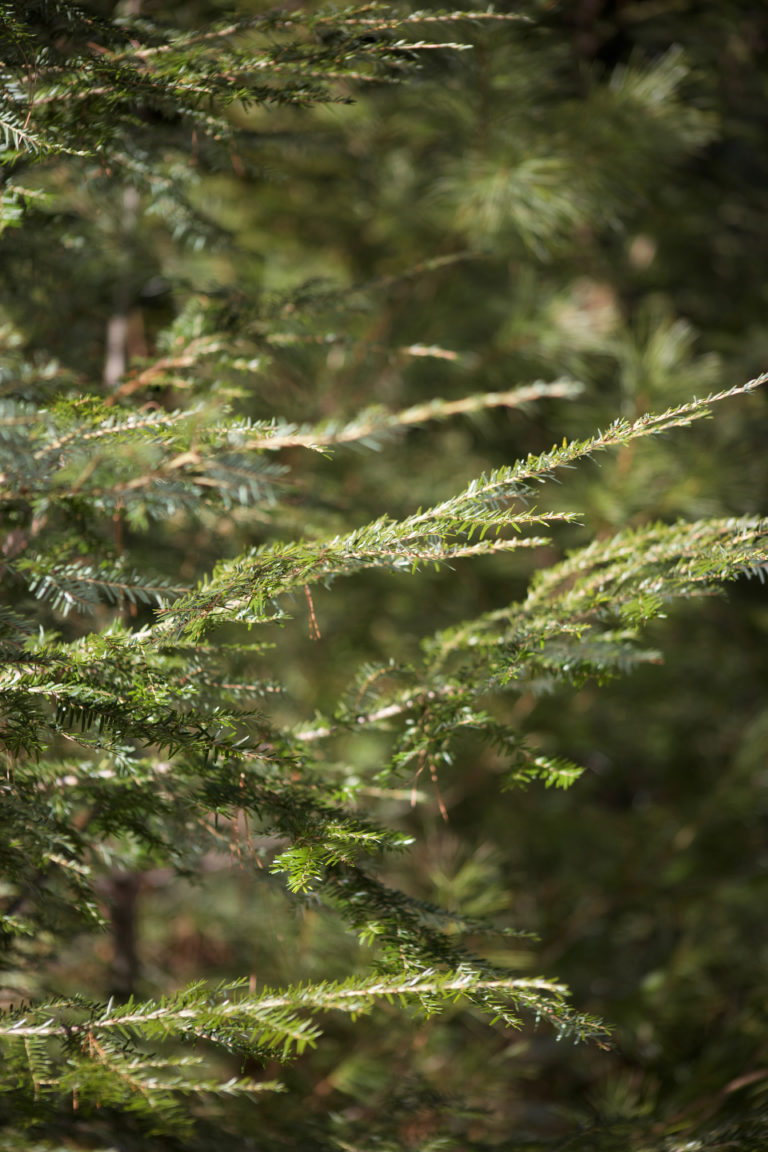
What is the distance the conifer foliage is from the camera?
51cm

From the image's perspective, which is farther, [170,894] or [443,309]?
[170,894]

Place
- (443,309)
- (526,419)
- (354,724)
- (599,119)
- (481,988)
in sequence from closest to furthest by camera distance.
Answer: (481,988) → (354,724) → (599,119) → (443,309) → (526,419)

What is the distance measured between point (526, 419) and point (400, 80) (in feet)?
3.15

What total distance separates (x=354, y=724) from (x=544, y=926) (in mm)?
799

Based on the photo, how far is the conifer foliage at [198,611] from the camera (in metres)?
0.51

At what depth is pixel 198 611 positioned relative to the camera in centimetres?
51

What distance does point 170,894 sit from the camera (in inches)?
65.6

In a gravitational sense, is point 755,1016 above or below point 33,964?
below

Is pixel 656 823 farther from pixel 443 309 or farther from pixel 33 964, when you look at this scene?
pixel 33 964

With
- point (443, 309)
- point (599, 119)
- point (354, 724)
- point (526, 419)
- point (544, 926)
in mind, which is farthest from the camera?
point (526, 419)

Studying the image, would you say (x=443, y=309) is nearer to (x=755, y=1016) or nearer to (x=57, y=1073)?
(x=755, y=1016)

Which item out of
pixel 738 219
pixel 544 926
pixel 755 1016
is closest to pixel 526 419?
pixel 738 219

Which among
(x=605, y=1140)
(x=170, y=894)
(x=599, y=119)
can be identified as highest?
(x=599, y=119)

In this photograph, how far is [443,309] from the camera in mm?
1452
